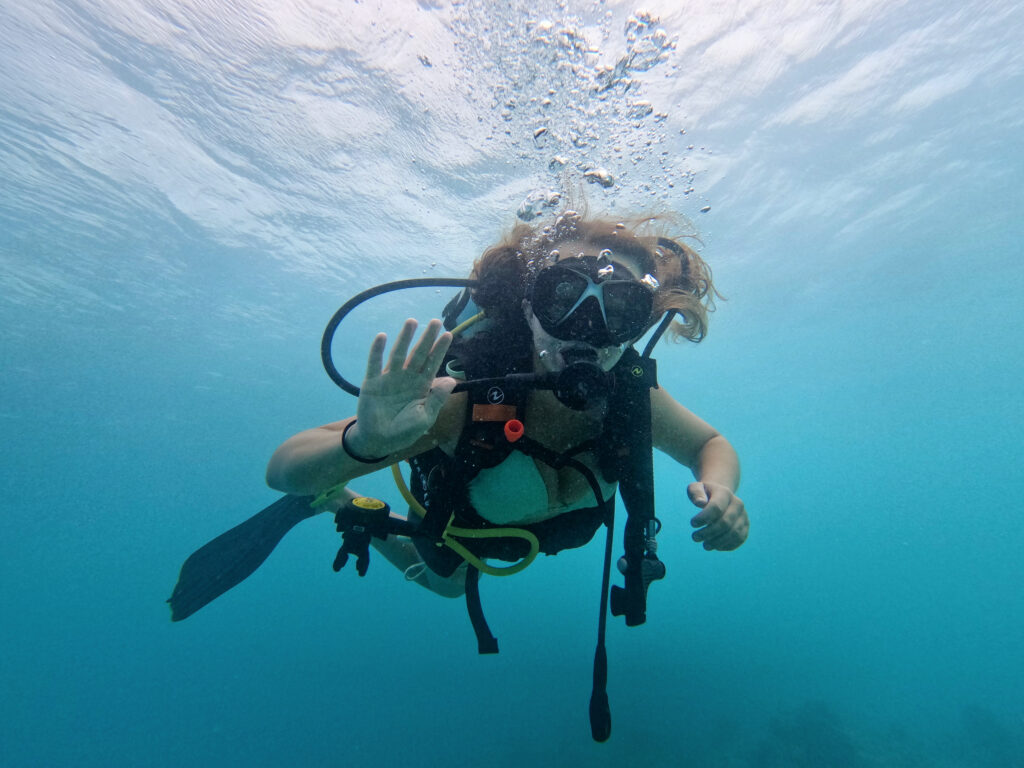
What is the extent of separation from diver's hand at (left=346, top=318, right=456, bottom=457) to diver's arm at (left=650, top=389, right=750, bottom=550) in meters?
1.26

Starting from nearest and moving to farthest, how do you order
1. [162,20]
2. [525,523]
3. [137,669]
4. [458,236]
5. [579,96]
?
[525,523]
[579,96]
[162,20]
[458,236]
[137,669]

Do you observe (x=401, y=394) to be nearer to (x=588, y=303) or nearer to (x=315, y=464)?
(x=315, y=464)

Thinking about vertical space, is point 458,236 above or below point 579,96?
above

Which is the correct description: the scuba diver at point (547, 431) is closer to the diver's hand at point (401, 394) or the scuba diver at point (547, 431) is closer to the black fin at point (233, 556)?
the diver's hand at point (401, 394)

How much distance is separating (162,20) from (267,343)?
23.5 metres

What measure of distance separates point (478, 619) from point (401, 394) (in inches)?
96.8

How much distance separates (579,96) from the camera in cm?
796

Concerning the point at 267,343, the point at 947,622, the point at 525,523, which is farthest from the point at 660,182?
the point at 947,622

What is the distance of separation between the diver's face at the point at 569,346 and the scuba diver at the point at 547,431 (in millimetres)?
11

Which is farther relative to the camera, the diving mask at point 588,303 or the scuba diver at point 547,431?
the diving mask at point 588,303

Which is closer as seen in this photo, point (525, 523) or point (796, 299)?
point (525, 523)

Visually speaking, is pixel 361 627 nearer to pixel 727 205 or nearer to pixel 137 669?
pixel 137 669

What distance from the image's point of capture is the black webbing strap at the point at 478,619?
11.2 feet

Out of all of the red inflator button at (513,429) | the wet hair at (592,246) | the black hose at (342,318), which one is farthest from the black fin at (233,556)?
the red inflator button at (513,429)
